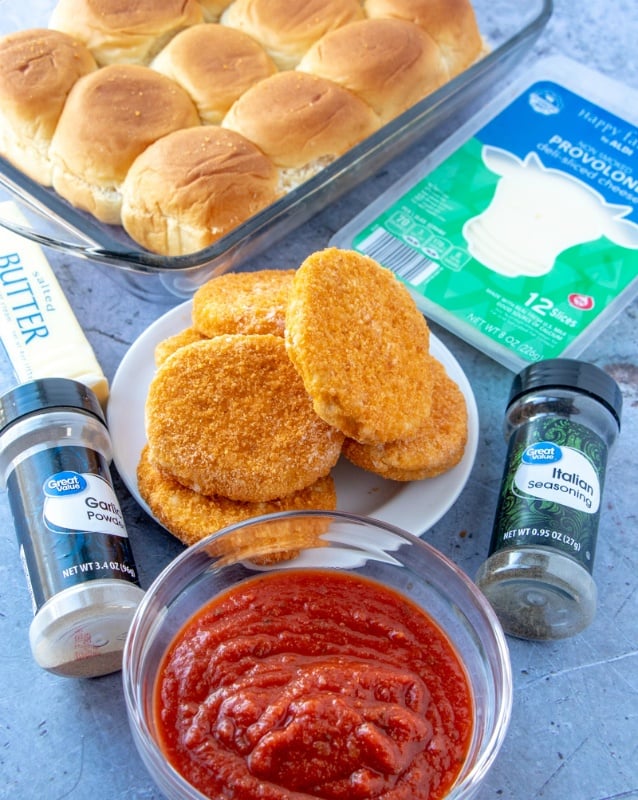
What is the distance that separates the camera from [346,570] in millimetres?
1267

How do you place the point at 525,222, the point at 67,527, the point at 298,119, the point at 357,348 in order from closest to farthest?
the point at 67,527
the point at 357,348
the point at 298,119
the point at 525,222

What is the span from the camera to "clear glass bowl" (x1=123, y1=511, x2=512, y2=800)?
1.13 metres

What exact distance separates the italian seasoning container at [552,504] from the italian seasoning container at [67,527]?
55 centimetres

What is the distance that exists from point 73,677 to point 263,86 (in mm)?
1248

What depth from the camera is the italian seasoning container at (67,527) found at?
3.92 feet

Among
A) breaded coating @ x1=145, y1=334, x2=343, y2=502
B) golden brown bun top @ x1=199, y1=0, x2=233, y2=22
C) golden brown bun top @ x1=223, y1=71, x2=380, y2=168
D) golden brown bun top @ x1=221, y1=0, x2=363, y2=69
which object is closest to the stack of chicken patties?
breaded coating @ x1=145, y1=334, x2=343, y2=502

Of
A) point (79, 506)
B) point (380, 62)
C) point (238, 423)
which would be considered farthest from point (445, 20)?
point (79, 506)

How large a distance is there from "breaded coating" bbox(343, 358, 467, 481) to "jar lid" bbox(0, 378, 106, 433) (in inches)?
16.6

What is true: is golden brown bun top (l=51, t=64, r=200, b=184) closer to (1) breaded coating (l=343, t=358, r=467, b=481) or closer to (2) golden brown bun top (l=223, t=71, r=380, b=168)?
(2) golden brown bun top (l=223, t=71, r=380, b=168)

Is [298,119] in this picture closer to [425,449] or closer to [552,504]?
[425,449]

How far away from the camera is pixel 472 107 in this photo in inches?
87.4

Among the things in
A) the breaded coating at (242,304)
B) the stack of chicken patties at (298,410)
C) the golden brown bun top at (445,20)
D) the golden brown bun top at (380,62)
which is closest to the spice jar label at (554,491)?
the stack of chicken patties at (298,410)

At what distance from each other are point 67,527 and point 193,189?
76 centimetres

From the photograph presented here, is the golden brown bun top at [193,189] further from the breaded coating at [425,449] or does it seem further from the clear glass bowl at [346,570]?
the clear glass bowl at [346,570]
